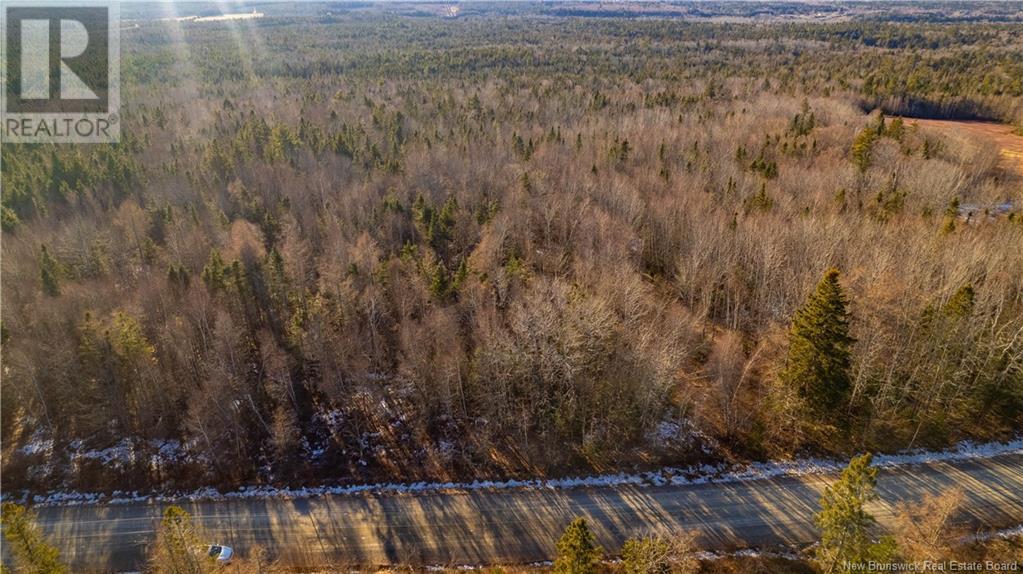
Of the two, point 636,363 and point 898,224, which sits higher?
point 898,224

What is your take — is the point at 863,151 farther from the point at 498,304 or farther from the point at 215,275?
the point at 215,275

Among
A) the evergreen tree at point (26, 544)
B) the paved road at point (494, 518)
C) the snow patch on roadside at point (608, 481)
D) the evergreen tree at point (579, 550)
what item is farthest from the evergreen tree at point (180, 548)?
the evergreen tree at point (579, 550)

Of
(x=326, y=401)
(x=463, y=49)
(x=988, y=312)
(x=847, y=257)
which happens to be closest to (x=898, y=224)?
(x=847, y=257)

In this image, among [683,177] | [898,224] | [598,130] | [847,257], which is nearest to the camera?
[847,257]

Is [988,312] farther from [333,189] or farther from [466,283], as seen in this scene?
[333,189]

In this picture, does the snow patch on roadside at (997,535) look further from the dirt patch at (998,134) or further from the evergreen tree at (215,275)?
the dirt patch at (998,134)

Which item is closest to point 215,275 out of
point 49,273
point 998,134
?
point 49,273

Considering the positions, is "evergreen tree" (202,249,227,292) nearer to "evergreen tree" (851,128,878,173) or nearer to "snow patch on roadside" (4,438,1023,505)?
"snow patch on roadside" (4,438,1023,505)
